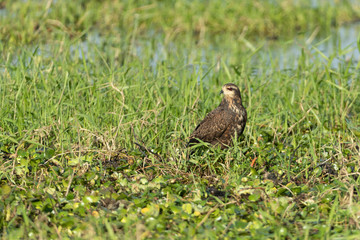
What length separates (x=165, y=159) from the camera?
229 inches

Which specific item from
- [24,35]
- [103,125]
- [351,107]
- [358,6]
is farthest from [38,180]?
[358,6]

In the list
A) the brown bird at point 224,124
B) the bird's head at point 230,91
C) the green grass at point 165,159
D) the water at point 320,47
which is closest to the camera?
the green grass at point 165,159

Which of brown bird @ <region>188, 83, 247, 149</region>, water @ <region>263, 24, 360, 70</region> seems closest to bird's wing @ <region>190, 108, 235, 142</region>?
brown bird @ <region>188, 83, 247, 149</region>

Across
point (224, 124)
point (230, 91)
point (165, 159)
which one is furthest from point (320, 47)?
point (165, 159)

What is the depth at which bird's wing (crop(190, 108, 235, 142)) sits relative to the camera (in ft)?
20.5

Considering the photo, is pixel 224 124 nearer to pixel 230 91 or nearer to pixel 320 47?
pixel 230 91

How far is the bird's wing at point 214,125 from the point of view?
6254 mm

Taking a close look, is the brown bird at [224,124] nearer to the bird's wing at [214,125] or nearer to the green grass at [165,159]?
the bird's wing at [214,125]

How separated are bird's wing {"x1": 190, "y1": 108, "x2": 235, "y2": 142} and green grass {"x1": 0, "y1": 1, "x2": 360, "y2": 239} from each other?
202mm

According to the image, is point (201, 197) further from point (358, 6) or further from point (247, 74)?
point (358, 6)

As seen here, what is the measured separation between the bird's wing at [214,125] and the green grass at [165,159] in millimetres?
202

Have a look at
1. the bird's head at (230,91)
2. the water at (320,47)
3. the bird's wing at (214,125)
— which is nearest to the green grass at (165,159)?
the bird's wing at (214,125)

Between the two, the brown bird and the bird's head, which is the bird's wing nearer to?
the brown bird

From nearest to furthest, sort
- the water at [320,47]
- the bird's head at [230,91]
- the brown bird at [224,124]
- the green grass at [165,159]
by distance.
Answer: the green grass at [165,159]
the brown bird at [224,124]
the bird's head at [230,91]
the water at [320,47]
